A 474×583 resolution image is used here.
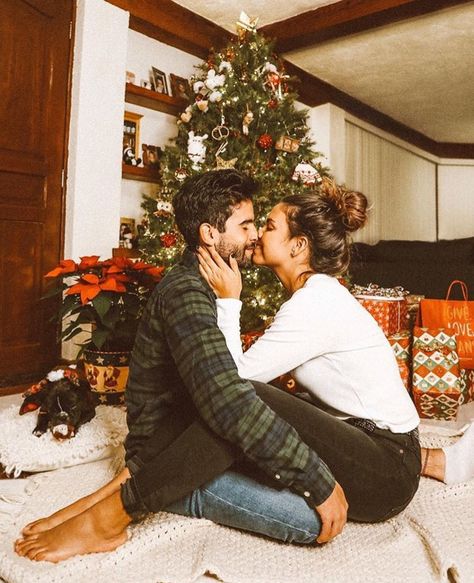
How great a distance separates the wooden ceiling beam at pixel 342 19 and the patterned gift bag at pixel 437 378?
94.8 inches

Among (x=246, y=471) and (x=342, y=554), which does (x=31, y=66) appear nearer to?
(x=246, y=471)

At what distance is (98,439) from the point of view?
7.02 ft

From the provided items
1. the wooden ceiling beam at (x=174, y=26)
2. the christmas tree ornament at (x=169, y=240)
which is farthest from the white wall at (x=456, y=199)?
the christmas tree ornament at (x=169, y=240)

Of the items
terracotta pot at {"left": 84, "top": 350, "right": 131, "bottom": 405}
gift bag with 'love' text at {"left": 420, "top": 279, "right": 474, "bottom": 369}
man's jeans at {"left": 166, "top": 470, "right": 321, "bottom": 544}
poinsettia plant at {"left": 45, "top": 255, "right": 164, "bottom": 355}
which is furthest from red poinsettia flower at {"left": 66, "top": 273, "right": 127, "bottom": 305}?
gift bag with 'love' text at {"left": 420, "top": 279, "right": 474, "bottom": 369}

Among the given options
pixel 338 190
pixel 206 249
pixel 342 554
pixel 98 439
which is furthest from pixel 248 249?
pixel 98 439

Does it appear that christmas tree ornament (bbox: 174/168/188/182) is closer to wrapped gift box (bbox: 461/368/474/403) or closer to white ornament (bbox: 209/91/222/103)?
white ornament (bbox: 209/91/222/103)

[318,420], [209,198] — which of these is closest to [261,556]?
[318,420]

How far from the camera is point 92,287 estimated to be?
255cm

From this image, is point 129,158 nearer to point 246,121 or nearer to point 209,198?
point 246,121

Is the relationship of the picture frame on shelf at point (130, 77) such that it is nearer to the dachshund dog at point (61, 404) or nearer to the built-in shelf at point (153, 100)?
the built-in shelf at point (153, 100)

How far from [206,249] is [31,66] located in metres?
2.46

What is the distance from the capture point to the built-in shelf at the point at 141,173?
387 centimetres

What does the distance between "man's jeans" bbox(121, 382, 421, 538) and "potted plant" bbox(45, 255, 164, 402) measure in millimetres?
1332

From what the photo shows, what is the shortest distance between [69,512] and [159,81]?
361 centimetres
